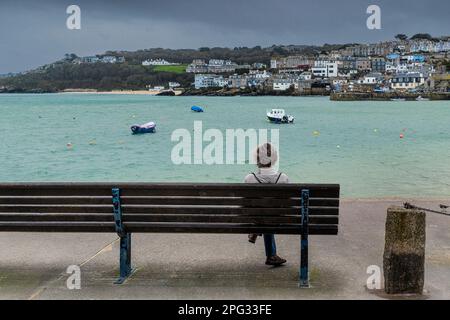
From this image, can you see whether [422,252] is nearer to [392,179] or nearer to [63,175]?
[392,179]

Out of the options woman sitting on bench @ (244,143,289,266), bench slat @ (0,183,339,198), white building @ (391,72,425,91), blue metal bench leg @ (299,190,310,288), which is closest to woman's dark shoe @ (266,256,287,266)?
woman sitting on bench @ (244,143,289,266)

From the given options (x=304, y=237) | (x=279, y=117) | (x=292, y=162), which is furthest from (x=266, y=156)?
(x=279, y=117)

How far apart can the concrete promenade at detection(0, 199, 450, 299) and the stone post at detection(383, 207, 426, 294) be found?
163mm

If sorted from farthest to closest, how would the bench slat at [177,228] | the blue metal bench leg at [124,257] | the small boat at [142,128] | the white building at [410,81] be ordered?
the white building at [410,81]
the small boat at [142,128]
the blue metal bench leg at [124,257]
the bench slat at [177,228]

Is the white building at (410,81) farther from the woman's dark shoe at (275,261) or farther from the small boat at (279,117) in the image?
the woman's dark shoe at (275,261)

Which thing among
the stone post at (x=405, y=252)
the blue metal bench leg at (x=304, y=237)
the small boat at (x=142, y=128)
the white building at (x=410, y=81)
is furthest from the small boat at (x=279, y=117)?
the white building at (x=410, y=81)

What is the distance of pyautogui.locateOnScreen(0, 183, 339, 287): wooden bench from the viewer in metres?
5.38

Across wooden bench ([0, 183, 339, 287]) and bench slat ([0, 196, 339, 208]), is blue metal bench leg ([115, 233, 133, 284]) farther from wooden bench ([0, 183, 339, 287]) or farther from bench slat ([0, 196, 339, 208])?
bench slat ([0, 196, 339, 208])

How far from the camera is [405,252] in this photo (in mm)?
5070

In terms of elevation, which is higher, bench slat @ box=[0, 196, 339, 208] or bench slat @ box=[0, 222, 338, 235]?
bench slat @ box=[0, 196, 339, 208]

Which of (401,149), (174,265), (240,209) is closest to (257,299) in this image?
(240,209)

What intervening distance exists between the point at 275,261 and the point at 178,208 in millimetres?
1272

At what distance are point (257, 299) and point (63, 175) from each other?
26497 mm

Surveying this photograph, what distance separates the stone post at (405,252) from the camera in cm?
507
